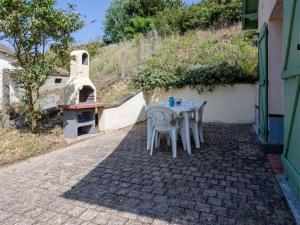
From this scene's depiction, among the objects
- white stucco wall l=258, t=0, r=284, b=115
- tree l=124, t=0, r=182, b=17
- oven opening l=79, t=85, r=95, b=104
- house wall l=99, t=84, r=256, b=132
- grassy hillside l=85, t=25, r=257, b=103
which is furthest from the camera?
tree l=124, t=0, r=182, b=17

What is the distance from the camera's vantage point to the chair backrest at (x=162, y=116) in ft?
16.0

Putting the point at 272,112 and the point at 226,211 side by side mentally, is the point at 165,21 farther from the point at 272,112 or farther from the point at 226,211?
the point at 226,211

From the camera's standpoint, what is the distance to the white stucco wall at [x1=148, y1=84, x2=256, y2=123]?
8.49m

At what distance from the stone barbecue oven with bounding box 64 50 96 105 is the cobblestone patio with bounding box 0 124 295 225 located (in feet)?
5.55

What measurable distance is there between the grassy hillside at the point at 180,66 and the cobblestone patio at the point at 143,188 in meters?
3.76

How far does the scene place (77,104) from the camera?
259 inches

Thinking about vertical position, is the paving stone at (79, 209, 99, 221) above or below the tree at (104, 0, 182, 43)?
below

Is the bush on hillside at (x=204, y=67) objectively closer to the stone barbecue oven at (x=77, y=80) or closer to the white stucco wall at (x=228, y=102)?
the white stucco wall at (x=228, y=102)

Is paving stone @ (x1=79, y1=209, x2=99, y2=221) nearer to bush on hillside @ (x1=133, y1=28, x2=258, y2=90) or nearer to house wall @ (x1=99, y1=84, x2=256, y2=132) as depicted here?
house wall @ (x1=99, y1=84, x2=256, y2=132)

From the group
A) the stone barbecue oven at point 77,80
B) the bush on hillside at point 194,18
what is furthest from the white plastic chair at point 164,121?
the bush on hillside at point 194,18

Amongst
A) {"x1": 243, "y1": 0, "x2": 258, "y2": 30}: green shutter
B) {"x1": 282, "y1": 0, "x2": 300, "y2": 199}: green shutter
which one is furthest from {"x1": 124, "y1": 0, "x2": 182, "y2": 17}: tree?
{"x1": 282, "y1": 0, "x2": 300, "y2": 199}: green shutter

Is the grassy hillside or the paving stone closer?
the paving stone

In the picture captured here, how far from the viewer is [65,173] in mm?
4156

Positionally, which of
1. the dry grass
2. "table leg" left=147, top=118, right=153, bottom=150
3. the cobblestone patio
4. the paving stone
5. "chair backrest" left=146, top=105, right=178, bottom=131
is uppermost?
"chair backrest" left=146, top=105, right=178, bottom=131
